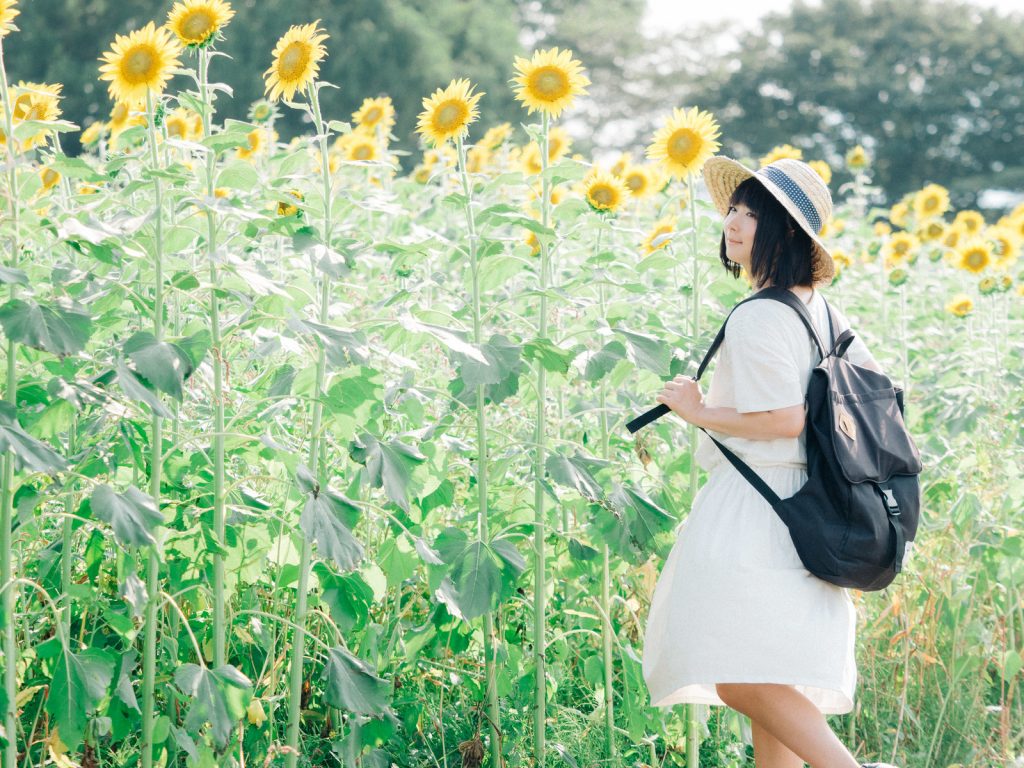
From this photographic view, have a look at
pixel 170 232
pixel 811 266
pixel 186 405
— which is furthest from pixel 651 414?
pixel 186 405

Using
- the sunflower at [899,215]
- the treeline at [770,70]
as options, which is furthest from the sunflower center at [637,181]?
the treeline at [770,70]

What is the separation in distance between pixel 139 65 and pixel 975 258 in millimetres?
3806

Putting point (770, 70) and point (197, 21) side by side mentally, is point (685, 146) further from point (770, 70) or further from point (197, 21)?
point (770, 70)

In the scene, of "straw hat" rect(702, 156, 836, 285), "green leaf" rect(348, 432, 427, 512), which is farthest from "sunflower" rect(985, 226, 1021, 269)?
"green leaf" rect(348, 432, 427, 512)

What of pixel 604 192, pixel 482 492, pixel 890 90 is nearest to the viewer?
pixel 482 492

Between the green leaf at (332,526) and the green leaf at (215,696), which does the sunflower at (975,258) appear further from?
the green leaf at (215,696)

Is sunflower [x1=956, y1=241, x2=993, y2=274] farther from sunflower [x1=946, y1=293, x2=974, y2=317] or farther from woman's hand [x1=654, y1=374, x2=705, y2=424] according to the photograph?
woman's hand [x1=654, y1=374, x2=705, y2=424]

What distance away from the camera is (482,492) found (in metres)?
2.65

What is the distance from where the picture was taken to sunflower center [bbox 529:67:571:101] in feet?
9.87

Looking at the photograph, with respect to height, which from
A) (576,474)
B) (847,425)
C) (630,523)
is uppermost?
(847,425)

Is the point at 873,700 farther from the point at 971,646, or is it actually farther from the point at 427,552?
the point at 427,552

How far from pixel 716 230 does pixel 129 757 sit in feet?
6.72

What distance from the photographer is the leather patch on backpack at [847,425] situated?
2293 mm

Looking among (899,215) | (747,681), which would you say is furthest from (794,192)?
(899,215)
